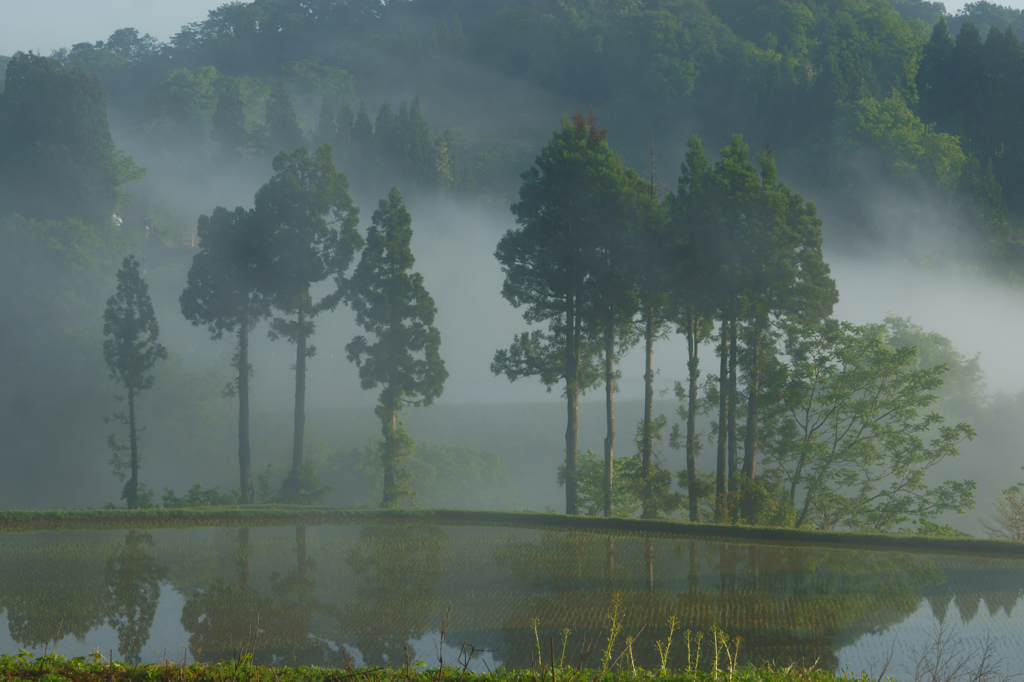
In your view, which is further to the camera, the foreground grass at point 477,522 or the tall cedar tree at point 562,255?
the tall cedar tree at point 562,255

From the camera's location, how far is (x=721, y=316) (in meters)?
23.8

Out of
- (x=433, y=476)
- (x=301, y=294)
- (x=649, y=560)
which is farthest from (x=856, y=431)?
(x=433, y=476)

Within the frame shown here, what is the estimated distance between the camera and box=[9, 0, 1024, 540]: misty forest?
2559cm

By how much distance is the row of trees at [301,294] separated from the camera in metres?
28.9

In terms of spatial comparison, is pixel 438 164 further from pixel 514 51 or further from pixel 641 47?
pixel 514 51

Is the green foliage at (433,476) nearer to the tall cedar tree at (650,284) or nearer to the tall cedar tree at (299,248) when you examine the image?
the tall cedar tree at (299,248)

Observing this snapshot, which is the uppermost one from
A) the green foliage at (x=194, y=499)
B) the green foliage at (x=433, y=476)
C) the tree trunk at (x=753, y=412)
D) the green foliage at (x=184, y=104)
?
the green foliage at (x=184, y=104)

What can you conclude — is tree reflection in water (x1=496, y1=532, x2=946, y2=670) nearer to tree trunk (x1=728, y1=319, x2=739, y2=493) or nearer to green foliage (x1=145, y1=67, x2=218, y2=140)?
tree trunk (x1=728, y1=319, x2=739, y2=493)

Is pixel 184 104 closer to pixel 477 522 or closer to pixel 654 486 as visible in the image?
pixel 654 486

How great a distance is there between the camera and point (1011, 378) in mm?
47969

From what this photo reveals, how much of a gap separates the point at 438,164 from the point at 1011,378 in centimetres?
4637

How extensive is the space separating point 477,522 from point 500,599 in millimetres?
6646

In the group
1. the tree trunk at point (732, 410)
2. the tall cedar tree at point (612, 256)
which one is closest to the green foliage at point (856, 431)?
the tree trunk at point (732, 410)

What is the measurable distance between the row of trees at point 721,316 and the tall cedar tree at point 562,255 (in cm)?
5
